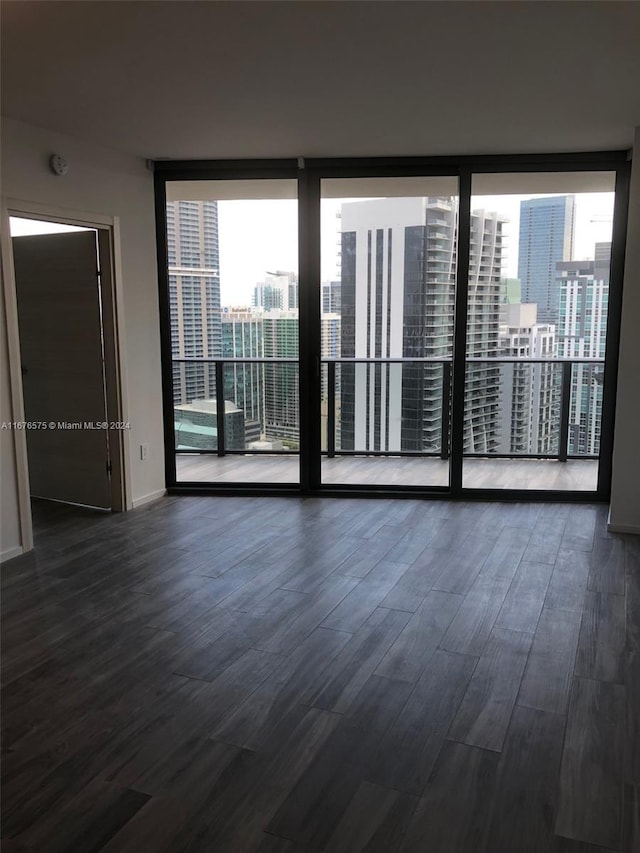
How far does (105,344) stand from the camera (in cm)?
464

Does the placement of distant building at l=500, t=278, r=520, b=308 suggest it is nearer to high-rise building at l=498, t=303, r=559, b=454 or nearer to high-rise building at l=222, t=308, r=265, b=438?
high-rise building at l=498, t=303, r=559, b=454

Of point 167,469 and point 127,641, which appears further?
point 167,469

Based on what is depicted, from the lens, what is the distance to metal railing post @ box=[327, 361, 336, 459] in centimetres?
525

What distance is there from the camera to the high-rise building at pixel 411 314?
4879 mm

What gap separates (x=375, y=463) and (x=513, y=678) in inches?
120

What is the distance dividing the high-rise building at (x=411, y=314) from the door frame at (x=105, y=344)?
1.67m

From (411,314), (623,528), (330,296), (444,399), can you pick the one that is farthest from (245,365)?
(623,528)

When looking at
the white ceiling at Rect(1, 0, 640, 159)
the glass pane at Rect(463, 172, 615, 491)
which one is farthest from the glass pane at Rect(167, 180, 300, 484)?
the glass pane at Rect(463, 172, 615, 491)

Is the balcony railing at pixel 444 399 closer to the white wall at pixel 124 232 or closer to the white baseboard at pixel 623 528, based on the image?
the white wall at pixel 124 232

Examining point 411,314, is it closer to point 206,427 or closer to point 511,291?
point 511,291

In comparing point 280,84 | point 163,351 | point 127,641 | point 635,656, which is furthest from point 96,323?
point 635,656

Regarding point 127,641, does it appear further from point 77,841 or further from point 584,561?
point 584,561

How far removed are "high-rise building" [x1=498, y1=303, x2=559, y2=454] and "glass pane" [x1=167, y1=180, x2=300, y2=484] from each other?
5.50ft

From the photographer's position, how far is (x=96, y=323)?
4.63 metres
